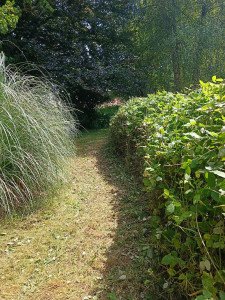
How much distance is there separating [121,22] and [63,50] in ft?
8.47

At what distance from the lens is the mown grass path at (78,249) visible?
1494mm

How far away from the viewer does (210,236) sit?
0.87 m

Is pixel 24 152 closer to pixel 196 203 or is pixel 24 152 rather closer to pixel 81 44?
pixel 196 203

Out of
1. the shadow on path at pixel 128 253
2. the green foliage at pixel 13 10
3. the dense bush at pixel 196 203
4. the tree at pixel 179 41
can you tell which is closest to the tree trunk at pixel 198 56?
the tree at pixel 179 41

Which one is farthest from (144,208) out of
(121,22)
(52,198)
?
(121,22)

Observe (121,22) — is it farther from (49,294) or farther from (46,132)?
(49,294)

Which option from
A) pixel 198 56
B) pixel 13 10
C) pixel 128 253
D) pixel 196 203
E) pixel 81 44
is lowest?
pixel 128 253

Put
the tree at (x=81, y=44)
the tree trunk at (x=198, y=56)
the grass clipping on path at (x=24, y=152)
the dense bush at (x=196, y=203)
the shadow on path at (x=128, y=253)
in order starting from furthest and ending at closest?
the tree trunk at (x=198, y=56) → the tree at (x=81, y=44) → the grass clipping on path at (x=24, y=152) → the shadow on path at (x=128, y=253) → the dense bush at (x=196, y=203)

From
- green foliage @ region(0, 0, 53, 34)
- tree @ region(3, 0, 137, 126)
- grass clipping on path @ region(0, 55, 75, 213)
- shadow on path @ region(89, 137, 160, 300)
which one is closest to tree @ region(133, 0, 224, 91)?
tree @ region(3, 0, 137, 126)

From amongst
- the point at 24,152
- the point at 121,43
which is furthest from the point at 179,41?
the point at 24,152

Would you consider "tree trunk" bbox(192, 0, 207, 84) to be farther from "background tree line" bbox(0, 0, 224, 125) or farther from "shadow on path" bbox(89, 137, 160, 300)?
"shadow on path" bbox(89, 137, 160, 300)

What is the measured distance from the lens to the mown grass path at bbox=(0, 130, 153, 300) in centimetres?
149

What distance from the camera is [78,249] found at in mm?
1888

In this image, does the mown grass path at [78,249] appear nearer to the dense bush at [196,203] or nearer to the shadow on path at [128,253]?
the shadow on path at [128,253]
